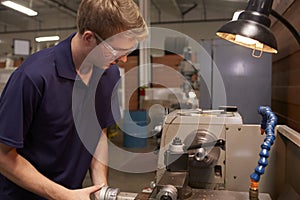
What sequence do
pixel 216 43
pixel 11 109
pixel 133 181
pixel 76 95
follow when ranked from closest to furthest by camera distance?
pixel 11 109
pixel 76 95
pixel 216 43
pixel 133 181

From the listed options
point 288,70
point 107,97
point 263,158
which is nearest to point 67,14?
point 288,70

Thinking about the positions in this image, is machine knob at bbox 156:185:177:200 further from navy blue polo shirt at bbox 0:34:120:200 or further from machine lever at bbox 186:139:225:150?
Result: navy blue polo shirt at bbox 0:34:120:200

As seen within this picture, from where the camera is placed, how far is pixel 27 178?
27.0 inches

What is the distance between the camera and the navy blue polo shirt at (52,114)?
67cm

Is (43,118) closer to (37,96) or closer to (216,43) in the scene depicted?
(37,96)

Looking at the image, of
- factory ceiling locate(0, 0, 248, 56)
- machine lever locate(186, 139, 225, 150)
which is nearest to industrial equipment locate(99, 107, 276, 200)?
machine lever locate(186, 139, 225, 150)

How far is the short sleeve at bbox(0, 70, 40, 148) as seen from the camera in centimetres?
66

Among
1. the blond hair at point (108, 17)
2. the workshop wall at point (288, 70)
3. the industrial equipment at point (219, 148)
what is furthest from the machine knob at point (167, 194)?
the workshop wall at point (288, 70)

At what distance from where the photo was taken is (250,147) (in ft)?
3.07

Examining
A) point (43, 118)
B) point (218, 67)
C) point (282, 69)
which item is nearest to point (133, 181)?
point (218, 67)

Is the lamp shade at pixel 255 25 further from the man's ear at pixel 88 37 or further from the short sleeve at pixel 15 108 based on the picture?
the short sleeve at pixel 15 108

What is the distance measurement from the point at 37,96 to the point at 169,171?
38cm

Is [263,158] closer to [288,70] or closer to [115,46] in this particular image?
[115,46]

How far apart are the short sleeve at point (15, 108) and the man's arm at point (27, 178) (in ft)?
0.09
